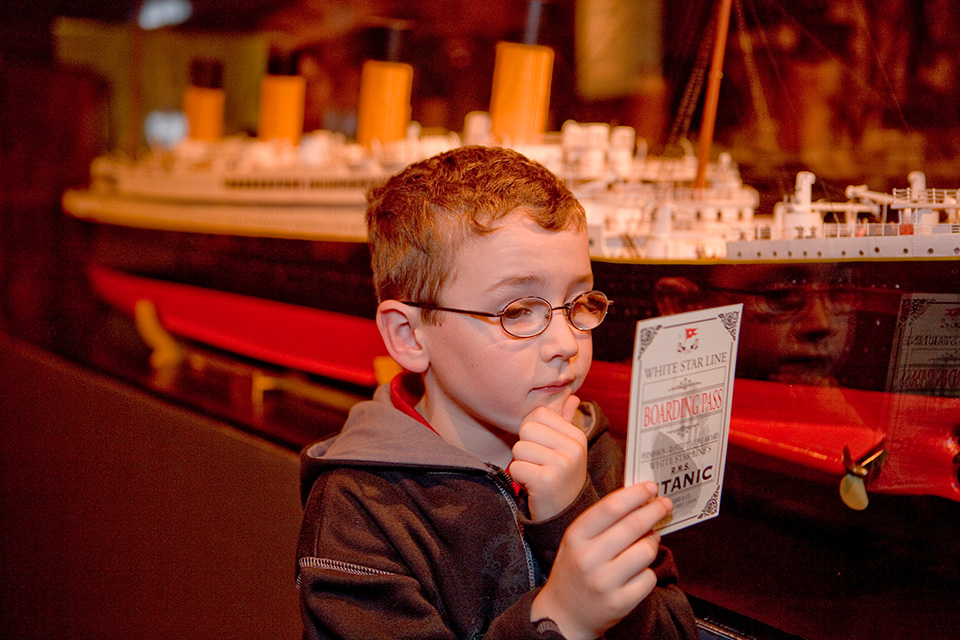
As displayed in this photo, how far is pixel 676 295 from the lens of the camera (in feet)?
3.64

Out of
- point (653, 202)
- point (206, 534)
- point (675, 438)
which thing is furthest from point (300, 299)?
point (675, 438)

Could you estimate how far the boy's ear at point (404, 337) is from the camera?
3.05ft

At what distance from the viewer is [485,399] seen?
871mm

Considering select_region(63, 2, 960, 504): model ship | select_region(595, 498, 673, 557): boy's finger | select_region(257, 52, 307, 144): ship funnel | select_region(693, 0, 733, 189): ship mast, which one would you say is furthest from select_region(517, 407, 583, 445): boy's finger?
select_region(257, 52, 307, 144): ship funnel

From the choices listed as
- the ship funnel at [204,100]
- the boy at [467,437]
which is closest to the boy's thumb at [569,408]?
the boy at [467,437]

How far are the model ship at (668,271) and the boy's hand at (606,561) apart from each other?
0.29 metres

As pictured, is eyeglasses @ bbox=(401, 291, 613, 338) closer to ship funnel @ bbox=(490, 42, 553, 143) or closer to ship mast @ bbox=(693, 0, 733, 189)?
ship mast @ bbox=(693, 0, 733, 189)

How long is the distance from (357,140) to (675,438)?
206 cm

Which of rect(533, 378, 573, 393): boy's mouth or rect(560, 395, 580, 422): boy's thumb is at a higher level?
rect(533, 378, 573, 393): boy's mouth

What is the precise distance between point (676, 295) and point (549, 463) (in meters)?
0.46

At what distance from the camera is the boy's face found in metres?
0.84

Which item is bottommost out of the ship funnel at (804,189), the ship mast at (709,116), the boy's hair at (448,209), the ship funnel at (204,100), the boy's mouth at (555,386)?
the boy's mouth at (555,386)

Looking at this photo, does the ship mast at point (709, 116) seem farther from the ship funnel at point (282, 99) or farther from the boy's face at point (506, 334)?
the ship funnel at point (282, 99)

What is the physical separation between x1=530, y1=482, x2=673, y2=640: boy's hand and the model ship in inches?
11.4
